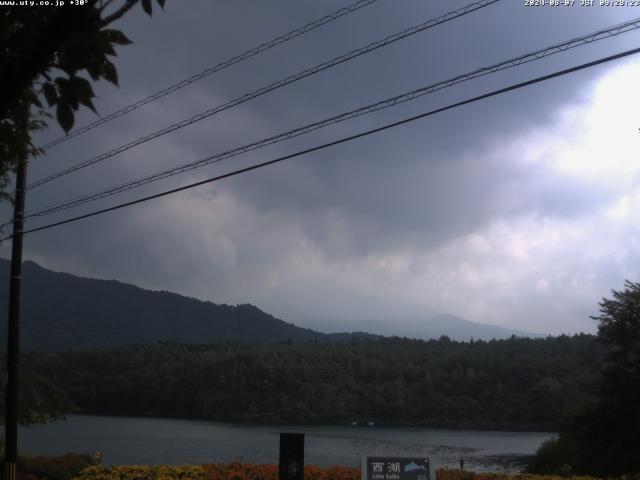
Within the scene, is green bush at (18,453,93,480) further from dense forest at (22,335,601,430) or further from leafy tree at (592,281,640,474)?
dense forest at (22,335,601,430)

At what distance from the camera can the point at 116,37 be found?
3551 millimetres

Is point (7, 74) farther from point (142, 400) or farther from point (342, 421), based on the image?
point (142, 400)

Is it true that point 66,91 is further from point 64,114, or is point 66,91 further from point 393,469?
point 393,469

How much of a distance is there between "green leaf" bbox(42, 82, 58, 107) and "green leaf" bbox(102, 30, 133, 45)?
371mm

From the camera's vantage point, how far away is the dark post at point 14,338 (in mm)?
14008

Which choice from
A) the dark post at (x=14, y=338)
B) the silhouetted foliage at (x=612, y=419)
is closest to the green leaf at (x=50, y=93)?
the dark post at (x=14, y=338)

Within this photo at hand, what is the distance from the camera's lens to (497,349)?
297 ft

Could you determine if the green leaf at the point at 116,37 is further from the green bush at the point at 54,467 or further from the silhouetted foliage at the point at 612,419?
the silhouetted foliage at the point at 612,419

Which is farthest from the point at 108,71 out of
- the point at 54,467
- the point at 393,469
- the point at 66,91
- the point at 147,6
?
the point at 54,467

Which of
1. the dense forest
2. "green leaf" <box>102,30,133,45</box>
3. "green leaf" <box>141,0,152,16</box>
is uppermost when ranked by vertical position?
"green leaf" <box>141,0,152,16</box>

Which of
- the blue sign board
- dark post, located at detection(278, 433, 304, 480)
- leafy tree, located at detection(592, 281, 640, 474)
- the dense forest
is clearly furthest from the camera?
the dense forest

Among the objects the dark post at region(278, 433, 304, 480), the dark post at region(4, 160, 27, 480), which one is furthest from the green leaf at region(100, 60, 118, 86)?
the dark post at region(4, 160, 27, 480)

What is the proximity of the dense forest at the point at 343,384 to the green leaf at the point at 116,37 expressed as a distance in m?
71.0

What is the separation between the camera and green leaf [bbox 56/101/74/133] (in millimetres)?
3398
